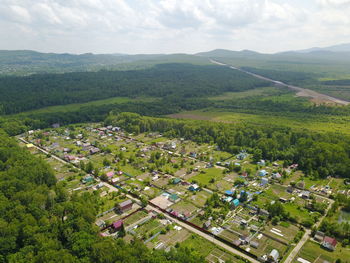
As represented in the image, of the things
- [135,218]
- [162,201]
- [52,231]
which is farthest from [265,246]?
[52,231]

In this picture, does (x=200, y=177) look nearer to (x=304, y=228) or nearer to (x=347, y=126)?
(x=304, y=228)

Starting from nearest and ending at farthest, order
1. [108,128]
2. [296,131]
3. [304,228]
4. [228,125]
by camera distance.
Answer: [304,228], [296,131], [228,125], [108,128]

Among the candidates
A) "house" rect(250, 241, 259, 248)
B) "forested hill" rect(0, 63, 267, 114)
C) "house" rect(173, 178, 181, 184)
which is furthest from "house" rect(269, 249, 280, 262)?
"forested hill" rect(0, 63, 267, 114)

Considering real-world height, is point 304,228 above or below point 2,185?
below

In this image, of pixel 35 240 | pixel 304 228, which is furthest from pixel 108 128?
pixel 304 228

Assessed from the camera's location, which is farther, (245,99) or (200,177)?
(245,99)

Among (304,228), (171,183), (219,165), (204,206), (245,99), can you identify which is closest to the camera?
(304,228)
